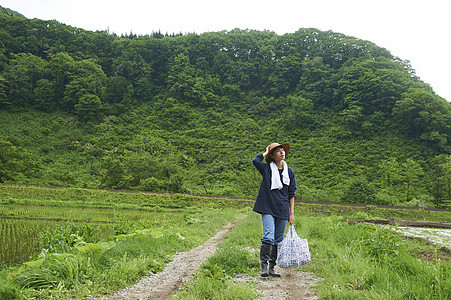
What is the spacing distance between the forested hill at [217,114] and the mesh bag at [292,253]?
30.5m

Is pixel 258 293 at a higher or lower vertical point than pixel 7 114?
lower

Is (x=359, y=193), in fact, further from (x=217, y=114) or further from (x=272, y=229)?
(x=217, y=114)

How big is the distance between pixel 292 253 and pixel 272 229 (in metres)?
0.49

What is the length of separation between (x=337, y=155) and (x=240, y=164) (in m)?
17.9

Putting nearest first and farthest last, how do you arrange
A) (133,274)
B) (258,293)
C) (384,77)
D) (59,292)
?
1. (59,292)
2. (258,293)
3. (133,274)
4. (384,77)

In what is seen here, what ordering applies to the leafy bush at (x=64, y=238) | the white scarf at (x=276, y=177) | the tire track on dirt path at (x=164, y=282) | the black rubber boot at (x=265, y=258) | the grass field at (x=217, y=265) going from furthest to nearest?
the leafy bush at (x=64, y=238), the white scarf at (x=276, y=177), the black rubber boot at (x=265, y=258), the tire track on dirt path at (x=164, y=282), the grass field at (x=217, y=265)

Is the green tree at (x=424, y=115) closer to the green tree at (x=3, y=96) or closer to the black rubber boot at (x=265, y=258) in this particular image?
the black rubber boot at (x=265, y=258)

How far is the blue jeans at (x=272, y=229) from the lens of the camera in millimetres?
4520

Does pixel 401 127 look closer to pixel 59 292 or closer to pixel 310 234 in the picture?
pixel 310 234

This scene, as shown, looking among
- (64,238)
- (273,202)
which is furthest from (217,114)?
(273,202)

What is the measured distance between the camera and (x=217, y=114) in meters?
69.7

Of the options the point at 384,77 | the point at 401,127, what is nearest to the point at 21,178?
the point at 401,127

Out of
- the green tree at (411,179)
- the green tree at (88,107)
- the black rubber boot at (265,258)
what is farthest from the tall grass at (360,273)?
the green tree at (88,107)

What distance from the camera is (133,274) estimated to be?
4059mm
